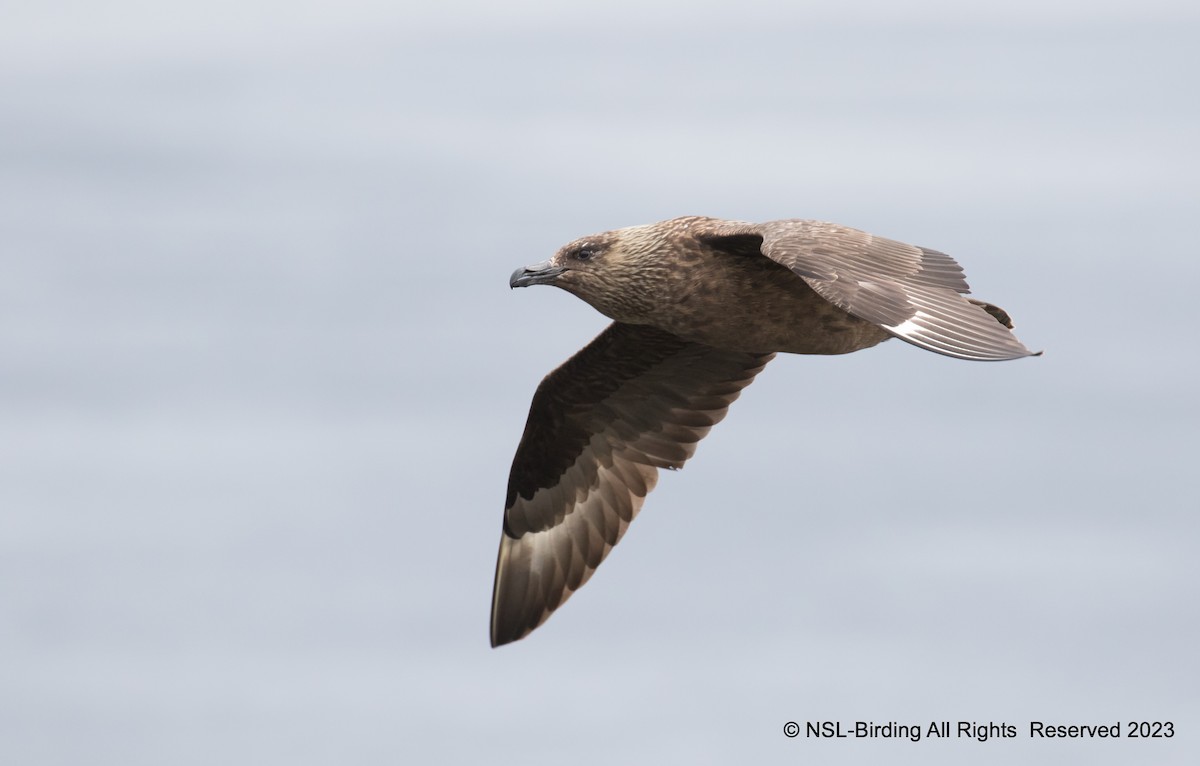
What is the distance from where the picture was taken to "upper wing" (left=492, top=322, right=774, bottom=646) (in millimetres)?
14023

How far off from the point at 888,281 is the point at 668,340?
231cm

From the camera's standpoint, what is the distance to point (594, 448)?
14469 mm

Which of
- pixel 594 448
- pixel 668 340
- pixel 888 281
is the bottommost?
pixel 594 448

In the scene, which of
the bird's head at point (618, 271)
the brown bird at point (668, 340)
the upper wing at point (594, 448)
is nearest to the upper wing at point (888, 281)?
the brown bird at point (668, 340)

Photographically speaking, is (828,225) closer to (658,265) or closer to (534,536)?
(658,265)

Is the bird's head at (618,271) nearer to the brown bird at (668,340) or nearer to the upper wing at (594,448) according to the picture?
the brown bird at (668,340)

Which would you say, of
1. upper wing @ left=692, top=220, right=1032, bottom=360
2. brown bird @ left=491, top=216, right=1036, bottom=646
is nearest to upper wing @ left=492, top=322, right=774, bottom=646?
brown bird @ left=491, top=216, right=1036, bottom=646

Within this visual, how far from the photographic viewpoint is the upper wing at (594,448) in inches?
552

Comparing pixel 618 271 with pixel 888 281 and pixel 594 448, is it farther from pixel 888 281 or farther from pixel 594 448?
pixel 594 448

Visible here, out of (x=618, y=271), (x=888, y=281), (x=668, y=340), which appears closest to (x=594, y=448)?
(x=668, y=340)

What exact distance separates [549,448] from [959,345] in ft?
13.8

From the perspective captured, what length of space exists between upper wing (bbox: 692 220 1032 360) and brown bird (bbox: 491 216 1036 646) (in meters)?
0.01

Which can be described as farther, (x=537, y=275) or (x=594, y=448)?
(x=594, y=448)

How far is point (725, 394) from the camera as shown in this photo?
1420 centimetres
